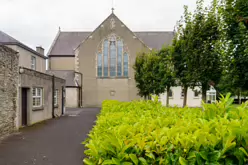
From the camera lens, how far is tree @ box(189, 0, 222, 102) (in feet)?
44.1

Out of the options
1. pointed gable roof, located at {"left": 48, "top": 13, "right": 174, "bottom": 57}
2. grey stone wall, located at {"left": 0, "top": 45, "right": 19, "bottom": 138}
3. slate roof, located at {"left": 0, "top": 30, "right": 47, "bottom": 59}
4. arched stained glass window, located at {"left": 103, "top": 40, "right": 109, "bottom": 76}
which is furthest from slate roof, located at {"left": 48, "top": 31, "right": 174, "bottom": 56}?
grey stone wall, located at {"left": 0, "top": 45, "right": 19, "bottom": 138}

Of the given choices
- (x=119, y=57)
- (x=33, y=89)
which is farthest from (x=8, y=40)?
(x=119, y=57)

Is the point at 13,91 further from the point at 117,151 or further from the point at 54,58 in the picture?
the point at 54,58

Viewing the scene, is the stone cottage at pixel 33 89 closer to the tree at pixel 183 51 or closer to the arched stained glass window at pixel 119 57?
the tree at pixel 183 51

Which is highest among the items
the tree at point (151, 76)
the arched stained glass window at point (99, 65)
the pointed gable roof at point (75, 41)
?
the pointed gable roof at point (75, 41)

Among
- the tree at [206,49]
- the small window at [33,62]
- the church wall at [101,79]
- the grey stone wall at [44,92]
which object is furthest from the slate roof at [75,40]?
the tree at [206,49]

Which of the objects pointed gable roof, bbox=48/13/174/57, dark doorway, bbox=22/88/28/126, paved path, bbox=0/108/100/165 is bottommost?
paved path, bbox=0/108/100/165

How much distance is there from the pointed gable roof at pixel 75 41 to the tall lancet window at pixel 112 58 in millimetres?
7322

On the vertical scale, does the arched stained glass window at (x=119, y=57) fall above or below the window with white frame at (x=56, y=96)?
above

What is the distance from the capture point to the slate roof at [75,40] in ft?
151

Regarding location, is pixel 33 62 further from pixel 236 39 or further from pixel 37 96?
pixel 236 39

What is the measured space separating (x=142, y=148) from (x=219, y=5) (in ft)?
42.3

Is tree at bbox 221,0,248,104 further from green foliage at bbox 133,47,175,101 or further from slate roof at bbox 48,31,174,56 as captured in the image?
slate roof at bbox 48,31,174,56

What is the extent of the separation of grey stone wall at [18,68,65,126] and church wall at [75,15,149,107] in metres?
15.6
